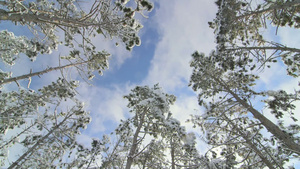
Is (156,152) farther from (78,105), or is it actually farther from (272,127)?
(272,127)

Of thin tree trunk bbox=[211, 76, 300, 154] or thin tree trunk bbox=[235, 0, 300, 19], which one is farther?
thin tree trunk bbox=[211, 76, 300, 154]

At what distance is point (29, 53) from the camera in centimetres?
930

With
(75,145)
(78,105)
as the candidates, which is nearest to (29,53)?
(78,105)

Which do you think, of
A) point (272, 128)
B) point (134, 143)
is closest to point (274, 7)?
point (272, 128)

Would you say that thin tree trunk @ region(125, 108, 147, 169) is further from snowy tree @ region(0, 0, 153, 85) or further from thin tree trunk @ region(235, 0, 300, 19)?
thin tree trunk @ region(235, 0, 300, 19)

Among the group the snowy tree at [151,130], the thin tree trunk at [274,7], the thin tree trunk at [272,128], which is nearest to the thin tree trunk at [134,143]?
the snowy tree at [151,130]

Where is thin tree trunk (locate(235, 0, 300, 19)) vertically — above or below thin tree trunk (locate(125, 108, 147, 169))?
above

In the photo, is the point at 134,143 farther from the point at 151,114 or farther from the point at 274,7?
the point at 274,7

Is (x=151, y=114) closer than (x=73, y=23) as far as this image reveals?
No

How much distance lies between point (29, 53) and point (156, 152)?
11637 millimetres

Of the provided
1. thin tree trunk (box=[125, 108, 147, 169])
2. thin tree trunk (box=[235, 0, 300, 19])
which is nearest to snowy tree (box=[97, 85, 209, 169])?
thin tree trunk (box=[125, 108, 147, 169])

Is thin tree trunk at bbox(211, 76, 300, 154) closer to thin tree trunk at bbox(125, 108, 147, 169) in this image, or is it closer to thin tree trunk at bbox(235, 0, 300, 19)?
thin tree trunk at bbox(235, 0, 300, 19)

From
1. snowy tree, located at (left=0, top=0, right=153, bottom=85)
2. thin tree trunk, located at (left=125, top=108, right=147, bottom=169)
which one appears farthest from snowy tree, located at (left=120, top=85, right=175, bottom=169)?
snowy tree, located at (left=0, top=0, right=153, bottom=85)

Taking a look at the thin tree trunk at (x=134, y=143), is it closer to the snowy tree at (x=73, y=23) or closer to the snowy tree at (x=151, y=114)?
the snowy tree at (x=151, y=114)
